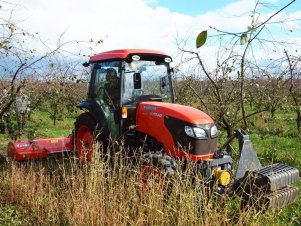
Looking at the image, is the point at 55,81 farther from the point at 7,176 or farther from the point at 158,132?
the point at 158,132

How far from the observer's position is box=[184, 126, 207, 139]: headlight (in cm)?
483

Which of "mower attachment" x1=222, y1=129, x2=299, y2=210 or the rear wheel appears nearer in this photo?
"mower attachment" x1=222, y1=129, x2=299, y2=210

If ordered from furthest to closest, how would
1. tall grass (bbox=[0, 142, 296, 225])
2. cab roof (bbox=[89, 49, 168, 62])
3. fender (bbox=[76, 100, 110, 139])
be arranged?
fender (bbox=[76, 100, 110, 139])
cab roof (bbox=[89, 49, 168, 62])
tall grass (bbox=[0, 142, 296, 225])

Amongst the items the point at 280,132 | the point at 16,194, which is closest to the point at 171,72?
the point at 16,194

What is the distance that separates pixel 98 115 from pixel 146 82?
0.96 metres

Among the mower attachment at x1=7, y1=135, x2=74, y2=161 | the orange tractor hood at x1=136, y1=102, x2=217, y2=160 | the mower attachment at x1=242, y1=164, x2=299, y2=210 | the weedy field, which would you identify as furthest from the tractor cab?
the mower attachment at x1=242, y1=164, x2=299, y2=210

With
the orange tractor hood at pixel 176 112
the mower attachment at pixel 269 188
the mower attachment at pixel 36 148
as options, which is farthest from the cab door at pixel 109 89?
the mower attachment at pixel 269 188

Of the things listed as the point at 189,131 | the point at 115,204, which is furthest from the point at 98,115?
the point at 115,204

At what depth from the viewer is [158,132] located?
5199 mm

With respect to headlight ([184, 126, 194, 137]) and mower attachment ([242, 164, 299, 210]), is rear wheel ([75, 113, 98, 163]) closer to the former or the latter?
headlight ([184, 126, 194, 137])

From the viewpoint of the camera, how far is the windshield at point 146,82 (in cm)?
549

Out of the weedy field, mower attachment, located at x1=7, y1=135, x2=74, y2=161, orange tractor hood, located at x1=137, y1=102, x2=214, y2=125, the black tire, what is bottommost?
the weedy field

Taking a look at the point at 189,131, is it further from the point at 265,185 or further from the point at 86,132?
the point at 86,132

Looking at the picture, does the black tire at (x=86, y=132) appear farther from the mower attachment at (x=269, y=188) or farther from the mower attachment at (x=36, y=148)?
the mower attachment at (x=269, y=188)
